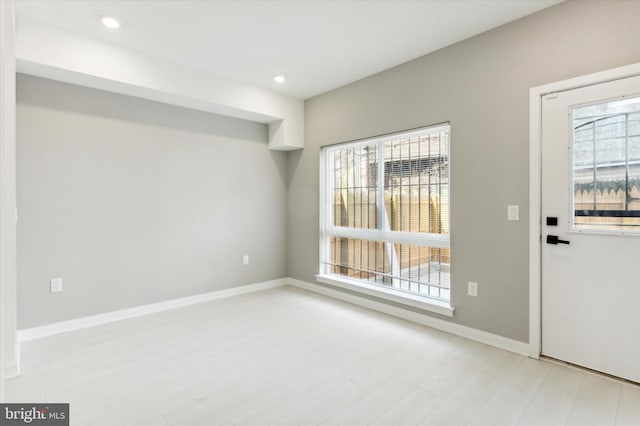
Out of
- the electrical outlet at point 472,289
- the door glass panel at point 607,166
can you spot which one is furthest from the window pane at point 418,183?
the door glass panel at point 607,166

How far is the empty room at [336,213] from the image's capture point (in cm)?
211

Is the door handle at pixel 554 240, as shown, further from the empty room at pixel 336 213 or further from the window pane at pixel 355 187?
the window pane at pixel 355 187

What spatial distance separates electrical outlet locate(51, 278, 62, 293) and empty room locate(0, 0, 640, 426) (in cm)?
2

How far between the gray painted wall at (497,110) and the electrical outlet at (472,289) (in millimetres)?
38

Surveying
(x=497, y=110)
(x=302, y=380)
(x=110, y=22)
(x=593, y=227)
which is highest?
(x=110, y=22)

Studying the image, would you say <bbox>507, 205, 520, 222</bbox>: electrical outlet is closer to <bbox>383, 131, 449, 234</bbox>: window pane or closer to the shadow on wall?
<bbox>383, 131, 449, 234</bbox>: window pane

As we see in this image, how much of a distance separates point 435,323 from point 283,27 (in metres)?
2.97

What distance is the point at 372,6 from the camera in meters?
2.47

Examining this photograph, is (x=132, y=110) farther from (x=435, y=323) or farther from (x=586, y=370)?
(x=586, y=370)

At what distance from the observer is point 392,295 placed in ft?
11.3

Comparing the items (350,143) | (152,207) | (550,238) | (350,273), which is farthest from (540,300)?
(152,207)

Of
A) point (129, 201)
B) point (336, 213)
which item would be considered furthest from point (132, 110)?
point (336, 213)

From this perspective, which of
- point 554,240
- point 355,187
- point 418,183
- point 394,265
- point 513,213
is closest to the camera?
point 554,240

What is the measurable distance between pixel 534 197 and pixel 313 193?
2613 mm
